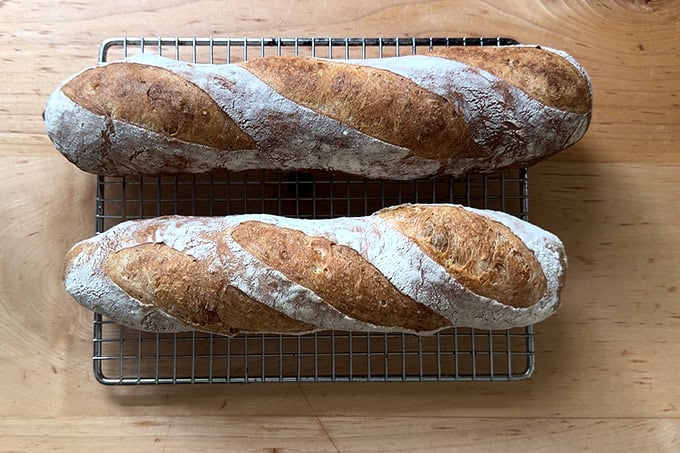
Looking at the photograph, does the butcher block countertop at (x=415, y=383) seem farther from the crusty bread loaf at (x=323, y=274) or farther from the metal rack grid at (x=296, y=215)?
the crusty bread loaf at (x=323, y=274)

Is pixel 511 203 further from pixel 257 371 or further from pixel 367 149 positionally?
pixel 257 371

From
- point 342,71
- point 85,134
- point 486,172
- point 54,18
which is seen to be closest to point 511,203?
point 486,172

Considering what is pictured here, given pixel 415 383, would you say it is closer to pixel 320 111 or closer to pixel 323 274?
pixel 323 274

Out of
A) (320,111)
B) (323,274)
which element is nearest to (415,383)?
(323,274)

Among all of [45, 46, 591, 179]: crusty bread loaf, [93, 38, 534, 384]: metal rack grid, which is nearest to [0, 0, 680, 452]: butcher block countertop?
[93, 38, 534, 384]: metal rack grid

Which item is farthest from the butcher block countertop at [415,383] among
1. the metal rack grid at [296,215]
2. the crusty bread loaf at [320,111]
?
the crusty bread loaf at [320,111]

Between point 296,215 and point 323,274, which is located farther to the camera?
point 296,215

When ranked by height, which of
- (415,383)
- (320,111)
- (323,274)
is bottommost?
(415,383)
